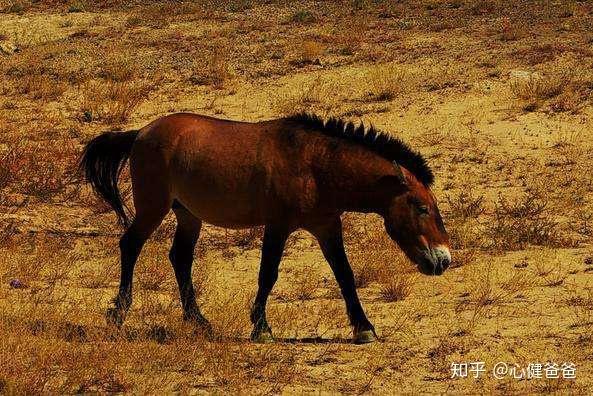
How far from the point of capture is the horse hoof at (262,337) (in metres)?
8.31

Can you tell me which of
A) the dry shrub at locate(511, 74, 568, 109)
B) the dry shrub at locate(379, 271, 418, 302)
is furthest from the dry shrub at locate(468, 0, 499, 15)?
the dry shrub at locate(379, 271, 418, 302)

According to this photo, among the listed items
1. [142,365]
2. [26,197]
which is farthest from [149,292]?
[26,197]

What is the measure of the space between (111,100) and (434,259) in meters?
11.3

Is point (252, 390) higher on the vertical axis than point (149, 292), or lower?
higher

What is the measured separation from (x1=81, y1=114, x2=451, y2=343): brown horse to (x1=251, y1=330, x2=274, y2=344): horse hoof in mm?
11

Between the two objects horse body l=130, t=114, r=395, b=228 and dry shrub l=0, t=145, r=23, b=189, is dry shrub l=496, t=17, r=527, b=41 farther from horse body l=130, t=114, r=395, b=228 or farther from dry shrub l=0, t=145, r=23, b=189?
horse body l=130, t=114, r=395, b=228

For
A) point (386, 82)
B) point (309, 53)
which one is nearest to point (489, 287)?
point (386, 82)

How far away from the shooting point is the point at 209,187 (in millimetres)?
8703

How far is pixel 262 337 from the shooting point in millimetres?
8336

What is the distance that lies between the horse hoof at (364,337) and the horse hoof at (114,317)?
1.99 meters

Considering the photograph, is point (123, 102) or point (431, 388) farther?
point (123, 102)

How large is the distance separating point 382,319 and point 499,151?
22.1ft

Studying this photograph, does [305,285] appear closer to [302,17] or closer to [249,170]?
[249,170]

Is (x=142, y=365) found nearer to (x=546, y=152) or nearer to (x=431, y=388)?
(x=431, y=388)
